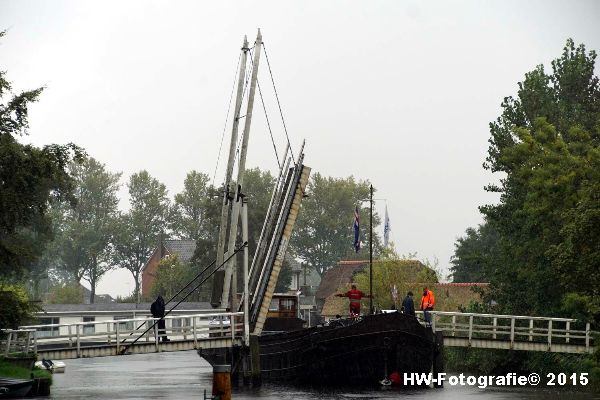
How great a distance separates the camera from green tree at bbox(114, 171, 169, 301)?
142m

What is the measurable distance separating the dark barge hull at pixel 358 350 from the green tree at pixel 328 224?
9738cm

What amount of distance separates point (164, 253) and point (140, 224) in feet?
18.1

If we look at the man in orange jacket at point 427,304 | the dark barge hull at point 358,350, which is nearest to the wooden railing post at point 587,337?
the dark barge hull at point 358,350

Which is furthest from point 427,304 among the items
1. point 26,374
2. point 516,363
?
point 26,374

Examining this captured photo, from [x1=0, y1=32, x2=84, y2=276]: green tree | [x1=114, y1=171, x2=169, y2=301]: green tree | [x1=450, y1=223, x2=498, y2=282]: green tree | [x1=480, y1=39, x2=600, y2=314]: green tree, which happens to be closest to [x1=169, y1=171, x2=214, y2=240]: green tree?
[x1=114, y1=171, x2=169, y2=301]: green tree

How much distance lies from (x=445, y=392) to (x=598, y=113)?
22885 mm

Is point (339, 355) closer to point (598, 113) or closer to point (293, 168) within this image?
point (293, 168)

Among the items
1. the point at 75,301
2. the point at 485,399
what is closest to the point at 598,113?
the point at 485,399

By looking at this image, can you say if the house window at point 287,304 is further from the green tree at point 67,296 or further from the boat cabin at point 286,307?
the green tree at point 67,296

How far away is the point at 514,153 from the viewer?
5066 centimetres

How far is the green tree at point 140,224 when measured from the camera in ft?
464

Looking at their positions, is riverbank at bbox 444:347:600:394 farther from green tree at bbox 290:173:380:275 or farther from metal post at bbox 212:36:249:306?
green tree at bbox 290:173:380:275

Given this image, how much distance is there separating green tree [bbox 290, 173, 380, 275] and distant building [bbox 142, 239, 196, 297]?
11.2 m

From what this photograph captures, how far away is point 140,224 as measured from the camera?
143 m
